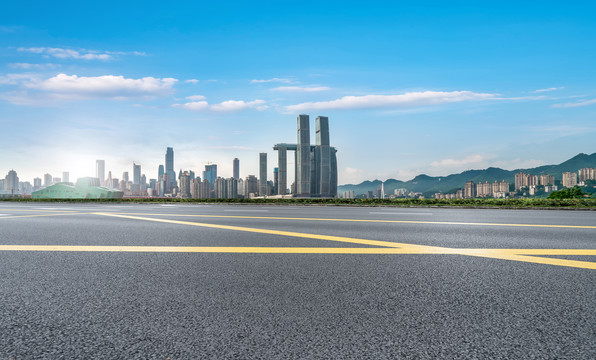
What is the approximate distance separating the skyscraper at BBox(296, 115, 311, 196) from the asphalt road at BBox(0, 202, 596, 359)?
122474 mm

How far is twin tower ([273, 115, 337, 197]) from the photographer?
126688 mm

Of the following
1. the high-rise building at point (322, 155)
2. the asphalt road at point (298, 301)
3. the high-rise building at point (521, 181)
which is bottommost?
the asphalt road at point (298, 301)

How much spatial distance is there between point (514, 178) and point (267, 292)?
142 metres

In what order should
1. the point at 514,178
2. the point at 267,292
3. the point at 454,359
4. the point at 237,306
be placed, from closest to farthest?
the point at 454,359
the point at 237,306
the point at 267,292
the point at 514,178

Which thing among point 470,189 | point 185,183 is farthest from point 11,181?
point 470,189

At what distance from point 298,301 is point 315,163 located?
12445 cm

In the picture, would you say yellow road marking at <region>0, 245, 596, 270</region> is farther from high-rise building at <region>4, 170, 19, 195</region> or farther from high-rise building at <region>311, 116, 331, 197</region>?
high-rise building at <region>4, 170, 19, 195</region>

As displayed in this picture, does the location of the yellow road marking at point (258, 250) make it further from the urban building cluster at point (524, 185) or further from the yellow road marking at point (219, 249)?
the urban building cluster at point (524, 185)

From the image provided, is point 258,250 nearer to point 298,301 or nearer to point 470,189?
point 298,301

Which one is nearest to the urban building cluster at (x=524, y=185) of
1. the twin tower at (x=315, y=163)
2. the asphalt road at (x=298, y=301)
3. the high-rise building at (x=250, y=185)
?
the twin tower at (x=315, y=163)

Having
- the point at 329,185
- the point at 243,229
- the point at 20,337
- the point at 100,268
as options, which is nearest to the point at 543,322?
the point at 20,337

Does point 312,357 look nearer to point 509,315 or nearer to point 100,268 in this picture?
point 509,315

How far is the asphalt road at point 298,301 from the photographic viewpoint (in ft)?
9.09

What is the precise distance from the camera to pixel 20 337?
297 centimetres
